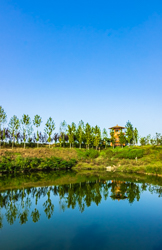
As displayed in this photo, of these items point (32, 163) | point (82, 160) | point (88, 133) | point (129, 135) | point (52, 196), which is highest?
point (88, 133)

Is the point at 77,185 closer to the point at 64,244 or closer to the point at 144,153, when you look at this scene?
the point at 64,244

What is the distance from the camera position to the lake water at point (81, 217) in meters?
7.84

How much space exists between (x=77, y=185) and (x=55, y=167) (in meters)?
14.6

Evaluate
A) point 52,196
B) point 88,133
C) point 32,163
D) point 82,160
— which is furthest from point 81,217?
point 88,133

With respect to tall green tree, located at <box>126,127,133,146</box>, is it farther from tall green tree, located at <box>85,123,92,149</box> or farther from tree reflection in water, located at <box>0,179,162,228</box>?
tree reflection in water, located at <box>0,179,162,228</box>

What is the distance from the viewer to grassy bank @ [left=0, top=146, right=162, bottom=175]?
93.8 ft

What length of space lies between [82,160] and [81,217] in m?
25.9

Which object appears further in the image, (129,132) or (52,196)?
(129,132)

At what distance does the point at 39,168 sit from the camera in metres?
31.6

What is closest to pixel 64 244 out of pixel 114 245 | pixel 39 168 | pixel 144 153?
pixel 114 245

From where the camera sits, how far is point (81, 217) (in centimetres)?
1081

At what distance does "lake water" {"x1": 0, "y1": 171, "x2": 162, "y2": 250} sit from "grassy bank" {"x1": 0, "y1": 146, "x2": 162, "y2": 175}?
35.3ft

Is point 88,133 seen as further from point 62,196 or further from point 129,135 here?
point 62,196

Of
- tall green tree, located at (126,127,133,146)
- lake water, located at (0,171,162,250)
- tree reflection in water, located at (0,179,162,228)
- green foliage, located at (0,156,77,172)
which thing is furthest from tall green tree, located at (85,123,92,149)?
lake water, located at (0,171,162,250)
